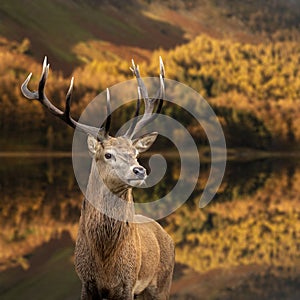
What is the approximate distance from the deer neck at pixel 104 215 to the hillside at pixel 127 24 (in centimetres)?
8670

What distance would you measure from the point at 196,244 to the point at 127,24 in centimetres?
9557

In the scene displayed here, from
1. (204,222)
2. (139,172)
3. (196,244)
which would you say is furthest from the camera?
(204,222)

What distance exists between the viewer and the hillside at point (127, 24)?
327 feet

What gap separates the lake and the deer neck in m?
3.26

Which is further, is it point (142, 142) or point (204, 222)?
point (204, 222)

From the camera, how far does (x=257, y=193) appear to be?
3028cm

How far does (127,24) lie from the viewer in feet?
365

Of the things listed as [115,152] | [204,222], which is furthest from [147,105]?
[204,222]

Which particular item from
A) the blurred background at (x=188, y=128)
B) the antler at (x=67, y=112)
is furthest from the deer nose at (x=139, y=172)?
A: the blurred background at (x=188, y=128)

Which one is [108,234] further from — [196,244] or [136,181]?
[196,244]

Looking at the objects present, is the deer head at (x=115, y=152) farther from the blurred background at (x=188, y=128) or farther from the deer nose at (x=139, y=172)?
the blurred background at (x=188, y=128)

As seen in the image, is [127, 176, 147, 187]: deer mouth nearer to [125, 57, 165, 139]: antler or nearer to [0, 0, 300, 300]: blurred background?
[125, 57, 165, 139]: antler

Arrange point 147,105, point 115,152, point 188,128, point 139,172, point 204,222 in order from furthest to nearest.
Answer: point 188,128
point 204,222
point 147,105
point 115,152
point 139,172

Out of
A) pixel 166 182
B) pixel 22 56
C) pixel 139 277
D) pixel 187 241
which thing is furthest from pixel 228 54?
pixel 139 277
